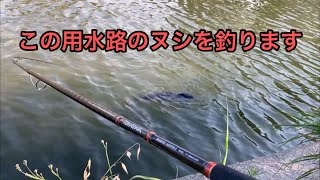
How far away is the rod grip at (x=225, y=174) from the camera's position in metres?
1.98

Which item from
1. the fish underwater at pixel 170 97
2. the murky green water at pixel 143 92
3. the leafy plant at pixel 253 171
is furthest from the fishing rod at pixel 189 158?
the fish underwater at pixel 170 97

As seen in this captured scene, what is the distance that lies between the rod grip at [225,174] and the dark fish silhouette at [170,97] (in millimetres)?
5833

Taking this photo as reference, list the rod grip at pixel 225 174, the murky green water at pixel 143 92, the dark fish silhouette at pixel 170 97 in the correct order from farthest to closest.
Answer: the dark fish silhouette at pixel 170 97
the murky green water at pixel 143 92
the rod grip at pixel 225 174

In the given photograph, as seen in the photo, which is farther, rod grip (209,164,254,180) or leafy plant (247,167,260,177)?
leafy plant (247,167,260,177)

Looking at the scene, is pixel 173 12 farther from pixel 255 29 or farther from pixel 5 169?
pixel 5 169

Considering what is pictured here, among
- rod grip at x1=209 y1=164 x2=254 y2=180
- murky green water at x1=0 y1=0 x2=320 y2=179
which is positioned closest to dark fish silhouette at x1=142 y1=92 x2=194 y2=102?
murky green water at x1=0 y1=0 x2=320 y2=179

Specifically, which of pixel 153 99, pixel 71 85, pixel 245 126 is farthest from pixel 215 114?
pixel 71 85

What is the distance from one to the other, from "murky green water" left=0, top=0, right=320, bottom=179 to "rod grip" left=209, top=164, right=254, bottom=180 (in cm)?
348

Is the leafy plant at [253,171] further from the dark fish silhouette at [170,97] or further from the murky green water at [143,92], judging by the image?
the dark fish silhouette at [170,97]

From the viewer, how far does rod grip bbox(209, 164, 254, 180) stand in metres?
1.98

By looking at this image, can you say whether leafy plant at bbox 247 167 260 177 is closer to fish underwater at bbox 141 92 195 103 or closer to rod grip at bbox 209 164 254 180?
rod grip at bbox 209 164 254 180

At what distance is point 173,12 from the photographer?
14516 mm

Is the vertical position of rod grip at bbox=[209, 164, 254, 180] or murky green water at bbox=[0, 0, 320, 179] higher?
rod grip at bbox=[209, 164, 254, 180]

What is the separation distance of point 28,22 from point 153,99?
5.43 m
